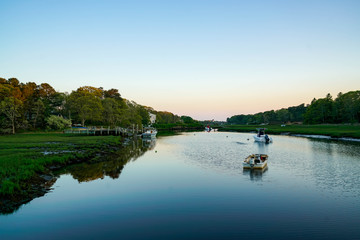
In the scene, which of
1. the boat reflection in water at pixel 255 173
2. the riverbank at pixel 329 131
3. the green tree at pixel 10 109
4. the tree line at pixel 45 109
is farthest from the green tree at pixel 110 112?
the boat reflection in water at pixel 255 173

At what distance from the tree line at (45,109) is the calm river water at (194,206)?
56.9 metres

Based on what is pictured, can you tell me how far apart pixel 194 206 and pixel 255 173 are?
13.0 metres

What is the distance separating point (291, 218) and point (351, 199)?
23.8ft

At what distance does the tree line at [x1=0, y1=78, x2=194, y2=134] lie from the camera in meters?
70.5

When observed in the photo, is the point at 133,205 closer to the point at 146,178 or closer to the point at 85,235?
the point at 85,235

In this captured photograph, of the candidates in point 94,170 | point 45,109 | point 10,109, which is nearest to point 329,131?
point 94,170

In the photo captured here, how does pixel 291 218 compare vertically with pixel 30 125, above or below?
below

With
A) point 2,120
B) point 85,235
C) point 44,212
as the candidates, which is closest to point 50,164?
point 44,212

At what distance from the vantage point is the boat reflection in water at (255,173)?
83.7 ft

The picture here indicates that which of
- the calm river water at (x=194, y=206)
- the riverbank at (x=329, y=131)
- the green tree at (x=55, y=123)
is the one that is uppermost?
the green tree at (x=55, y=123)

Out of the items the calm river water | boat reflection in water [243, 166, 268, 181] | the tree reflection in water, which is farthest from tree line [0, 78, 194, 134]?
boat reflection in water [243, 166, 268, 181]

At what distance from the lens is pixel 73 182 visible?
23.4 m

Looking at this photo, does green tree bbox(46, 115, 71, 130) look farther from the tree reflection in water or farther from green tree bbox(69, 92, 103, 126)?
the tree reflection in water

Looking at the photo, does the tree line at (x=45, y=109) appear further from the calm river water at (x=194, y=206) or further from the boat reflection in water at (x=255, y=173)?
the boat reflection in water at (x=255, y=173)
